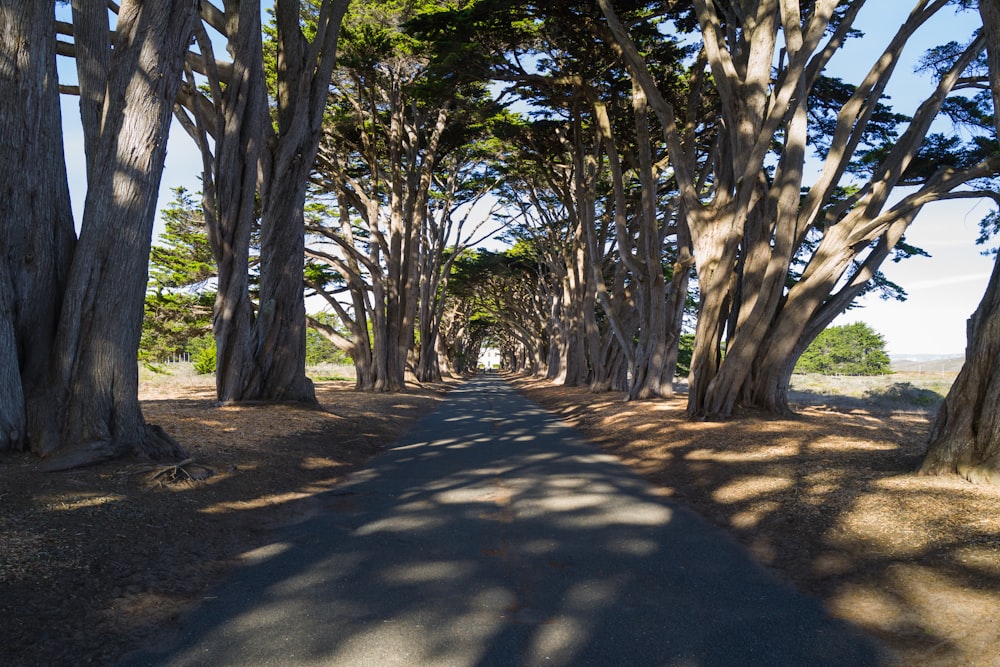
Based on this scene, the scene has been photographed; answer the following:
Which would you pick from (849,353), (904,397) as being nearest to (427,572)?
(904,397)

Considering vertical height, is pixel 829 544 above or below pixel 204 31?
below

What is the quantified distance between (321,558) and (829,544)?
366 cm

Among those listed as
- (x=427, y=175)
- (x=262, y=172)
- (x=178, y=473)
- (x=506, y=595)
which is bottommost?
(x=506, y=595)

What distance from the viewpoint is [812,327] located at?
11891 mm

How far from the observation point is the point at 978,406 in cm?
583

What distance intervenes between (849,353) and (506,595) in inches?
4472

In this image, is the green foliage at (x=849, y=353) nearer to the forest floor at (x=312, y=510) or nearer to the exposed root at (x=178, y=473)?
the forest floor at (x=312, y=510)

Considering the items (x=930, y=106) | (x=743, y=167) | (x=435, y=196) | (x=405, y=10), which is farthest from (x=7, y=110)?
(x=435, y=196)

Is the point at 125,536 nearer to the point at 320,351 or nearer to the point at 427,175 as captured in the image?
the point at 427,175

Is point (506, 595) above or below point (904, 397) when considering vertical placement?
below

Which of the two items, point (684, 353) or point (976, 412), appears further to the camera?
point (684, 353)

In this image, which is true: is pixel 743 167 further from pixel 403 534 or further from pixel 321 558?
pixel 321 558

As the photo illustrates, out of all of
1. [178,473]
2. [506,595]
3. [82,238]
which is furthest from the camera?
[82,238]

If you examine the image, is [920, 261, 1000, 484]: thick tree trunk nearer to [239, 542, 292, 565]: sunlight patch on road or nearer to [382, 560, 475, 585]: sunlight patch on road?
[382, 560, 475, 585]: sunlight patch on road
